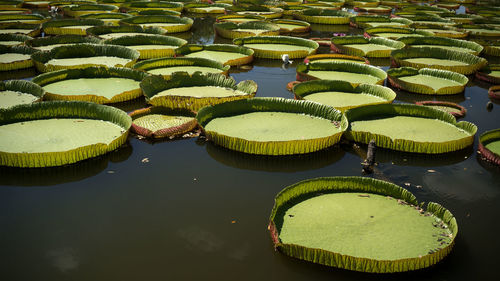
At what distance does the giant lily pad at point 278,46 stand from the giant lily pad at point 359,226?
7460 millimetres

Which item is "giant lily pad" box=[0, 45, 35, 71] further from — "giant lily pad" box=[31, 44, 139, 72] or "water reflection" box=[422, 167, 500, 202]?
"water reflection" box=[422, 167, 500, 202]

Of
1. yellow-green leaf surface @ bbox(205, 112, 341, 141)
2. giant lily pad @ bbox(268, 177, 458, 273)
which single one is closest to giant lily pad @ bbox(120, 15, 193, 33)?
yellow-green leaf surface @ bbox(205, 112, 341, 141)

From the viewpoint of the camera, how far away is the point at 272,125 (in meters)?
7.35

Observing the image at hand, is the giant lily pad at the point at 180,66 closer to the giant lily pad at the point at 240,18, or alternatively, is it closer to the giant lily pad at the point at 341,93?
the giant lily pad at the point at 341,93

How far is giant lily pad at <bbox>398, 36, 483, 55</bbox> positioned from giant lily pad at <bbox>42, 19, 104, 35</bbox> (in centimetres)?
998

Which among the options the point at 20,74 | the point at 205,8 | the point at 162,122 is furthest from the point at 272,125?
the point at 205,8

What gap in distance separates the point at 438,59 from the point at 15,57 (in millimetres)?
11001

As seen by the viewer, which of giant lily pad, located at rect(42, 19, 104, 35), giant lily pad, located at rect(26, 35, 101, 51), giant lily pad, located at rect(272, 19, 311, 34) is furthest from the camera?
giant lily pad, located at rect(272, 19, 311, 34)

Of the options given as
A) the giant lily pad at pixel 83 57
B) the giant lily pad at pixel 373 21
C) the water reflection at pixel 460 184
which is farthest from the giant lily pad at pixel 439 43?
the giant lily pad at pixel 83 57

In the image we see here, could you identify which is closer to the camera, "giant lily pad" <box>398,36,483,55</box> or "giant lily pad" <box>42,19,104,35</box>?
"giant lily pad" <box>398,36,483,55</box>

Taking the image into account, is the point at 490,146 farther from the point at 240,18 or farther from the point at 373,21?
the point at 240,18

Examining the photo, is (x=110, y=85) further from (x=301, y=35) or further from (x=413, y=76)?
(x=301, y=35)

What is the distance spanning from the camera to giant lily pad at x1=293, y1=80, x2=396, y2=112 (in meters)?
8.60

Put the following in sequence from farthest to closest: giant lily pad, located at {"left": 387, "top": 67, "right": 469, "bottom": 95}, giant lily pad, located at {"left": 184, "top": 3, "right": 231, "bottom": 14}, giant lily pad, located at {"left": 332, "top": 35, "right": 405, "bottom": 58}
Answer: giant lily pad, located at {"left": 184, "top": 3, "right": 231, "bottom": 14} < giant lily pad, located at {"left": 332, "top": 35, "right": 405, "bottom": 58} < giant lily pad, located at {"left": 387, "top": 67, "right": 469, "bottom": 95}
